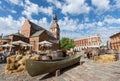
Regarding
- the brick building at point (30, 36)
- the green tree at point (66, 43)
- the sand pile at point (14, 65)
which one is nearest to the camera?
the sand pile at point (14, 65)

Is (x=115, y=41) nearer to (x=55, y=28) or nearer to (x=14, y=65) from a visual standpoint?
(x=55, y=28)

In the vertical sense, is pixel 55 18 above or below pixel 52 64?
above

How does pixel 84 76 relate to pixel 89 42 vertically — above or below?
below

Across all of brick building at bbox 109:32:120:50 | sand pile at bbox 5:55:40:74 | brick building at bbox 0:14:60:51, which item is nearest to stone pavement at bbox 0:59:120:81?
sand pile at bbox 5:55:40:74

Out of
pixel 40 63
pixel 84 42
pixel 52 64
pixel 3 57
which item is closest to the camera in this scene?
pixel 40 63

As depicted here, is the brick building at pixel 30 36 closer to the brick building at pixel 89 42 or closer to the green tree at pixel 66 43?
the green tree at pixel 66 43

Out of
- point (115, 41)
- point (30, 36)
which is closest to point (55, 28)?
point (30, 36)

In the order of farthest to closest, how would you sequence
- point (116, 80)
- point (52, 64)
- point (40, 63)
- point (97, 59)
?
point (97, 59) < point (52, 64) < point (40, 63) < point (116, 80)

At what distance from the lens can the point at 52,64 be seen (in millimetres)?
8047

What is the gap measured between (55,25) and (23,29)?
25040 mm

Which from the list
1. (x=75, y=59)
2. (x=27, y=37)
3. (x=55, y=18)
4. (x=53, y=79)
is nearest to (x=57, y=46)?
(x=27, y=37)

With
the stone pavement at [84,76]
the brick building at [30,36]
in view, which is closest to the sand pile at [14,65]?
the stone pavement at [84,76]

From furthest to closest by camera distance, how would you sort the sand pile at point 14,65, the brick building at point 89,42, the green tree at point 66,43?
1. the brick building at point 89,42
2. the green tree at point 66,43
3. the sand pile at point 14,65

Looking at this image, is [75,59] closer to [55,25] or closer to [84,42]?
[55,25]
